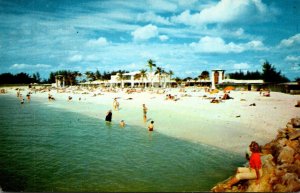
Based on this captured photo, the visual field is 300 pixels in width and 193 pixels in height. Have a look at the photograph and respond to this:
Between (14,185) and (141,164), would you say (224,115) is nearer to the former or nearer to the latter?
(141,164)

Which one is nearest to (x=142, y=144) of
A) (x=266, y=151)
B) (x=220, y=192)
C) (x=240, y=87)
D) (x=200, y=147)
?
(x=200, y=147)

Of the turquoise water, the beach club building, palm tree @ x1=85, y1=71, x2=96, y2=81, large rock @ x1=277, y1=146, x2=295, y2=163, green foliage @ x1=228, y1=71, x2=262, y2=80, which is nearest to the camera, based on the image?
large rock @ x1=277, y1=146, x2=295, y2=163

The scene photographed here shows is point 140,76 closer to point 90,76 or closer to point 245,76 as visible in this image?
point 245,76

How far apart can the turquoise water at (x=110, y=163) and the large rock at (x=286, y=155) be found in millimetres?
1597

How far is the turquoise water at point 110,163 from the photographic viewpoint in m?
8.55

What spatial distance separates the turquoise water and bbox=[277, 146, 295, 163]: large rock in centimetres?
160

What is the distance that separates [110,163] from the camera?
10695 mm

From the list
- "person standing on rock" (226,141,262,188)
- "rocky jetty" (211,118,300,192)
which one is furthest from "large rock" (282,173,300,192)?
"person standing on rock" (226,141,262,188)

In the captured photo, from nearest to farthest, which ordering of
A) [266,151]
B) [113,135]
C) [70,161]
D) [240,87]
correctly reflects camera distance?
[266,151] < [70,161] < [113,135] < [240,87]

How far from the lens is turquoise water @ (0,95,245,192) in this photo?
28.0 ft

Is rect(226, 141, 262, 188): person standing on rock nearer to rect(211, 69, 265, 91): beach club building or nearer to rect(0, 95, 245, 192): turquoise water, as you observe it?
rect(0, 95, 245, 192): turquoise water

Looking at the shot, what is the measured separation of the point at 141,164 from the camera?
1036 centimetres

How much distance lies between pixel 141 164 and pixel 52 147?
5.55m

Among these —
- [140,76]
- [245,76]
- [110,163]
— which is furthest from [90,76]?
[110,163]
